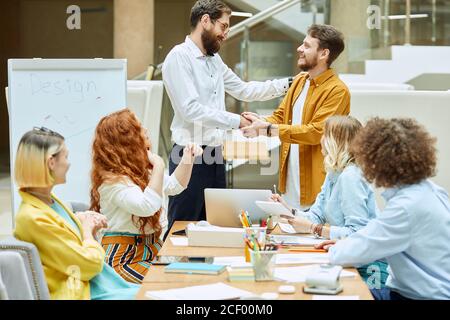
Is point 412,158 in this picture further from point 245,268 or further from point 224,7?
point 224,7

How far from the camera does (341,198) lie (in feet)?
11.8

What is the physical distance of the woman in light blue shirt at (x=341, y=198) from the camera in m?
3.47

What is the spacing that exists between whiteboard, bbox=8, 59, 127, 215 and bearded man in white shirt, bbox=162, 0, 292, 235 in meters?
0.45

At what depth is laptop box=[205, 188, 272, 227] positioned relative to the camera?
3680 millimetres

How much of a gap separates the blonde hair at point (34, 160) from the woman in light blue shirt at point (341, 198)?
1237 mm

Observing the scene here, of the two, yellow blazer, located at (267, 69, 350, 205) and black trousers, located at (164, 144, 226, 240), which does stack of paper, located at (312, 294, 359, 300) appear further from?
black trousers, located at (164, 144, 226, 240)

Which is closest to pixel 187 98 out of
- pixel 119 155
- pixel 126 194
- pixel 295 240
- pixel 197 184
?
pixel 197 184

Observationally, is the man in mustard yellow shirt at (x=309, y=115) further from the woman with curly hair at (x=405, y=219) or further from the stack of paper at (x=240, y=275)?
the stack of paper at (x=240, y=275)

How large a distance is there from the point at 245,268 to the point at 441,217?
72cm

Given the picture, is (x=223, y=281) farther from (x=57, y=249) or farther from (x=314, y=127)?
(x=314, y=127)

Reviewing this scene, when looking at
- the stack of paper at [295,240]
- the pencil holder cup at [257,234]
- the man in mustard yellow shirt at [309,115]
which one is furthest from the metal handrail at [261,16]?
the pencil holder cup at [257,234]

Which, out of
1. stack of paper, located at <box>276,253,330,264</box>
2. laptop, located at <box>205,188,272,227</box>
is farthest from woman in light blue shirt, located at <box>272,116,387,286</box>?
stack of paper, located at <box>276,253,330,264</box>

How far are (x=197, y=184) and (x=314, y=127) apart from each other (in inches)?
31.7
